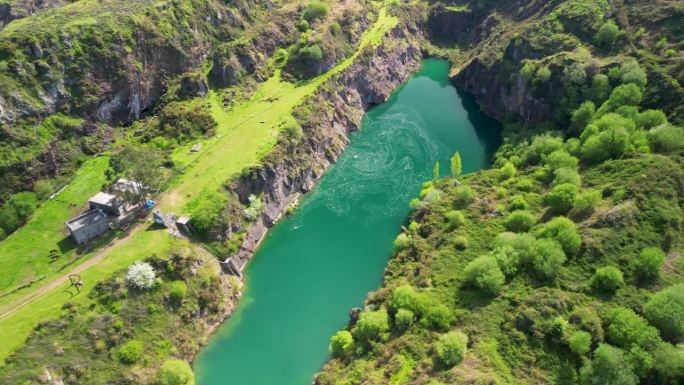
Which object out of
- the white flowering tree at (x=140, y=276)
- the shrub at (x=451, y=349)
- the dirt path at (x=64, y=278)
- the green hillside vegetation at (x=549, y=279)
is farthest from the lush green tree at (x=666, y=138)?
the dirt path at (x=64, y=278)

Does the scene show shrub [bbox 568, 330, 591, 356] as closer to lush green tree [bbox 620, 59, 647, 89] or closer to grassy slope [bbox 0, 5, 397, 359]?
grassy slope [bbox 0, 5, 397, 359]

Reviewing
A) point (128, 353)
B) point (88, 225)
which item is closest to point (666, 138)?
point (128, 353)

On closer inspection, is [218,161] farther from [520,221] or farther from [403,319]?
[520,221]

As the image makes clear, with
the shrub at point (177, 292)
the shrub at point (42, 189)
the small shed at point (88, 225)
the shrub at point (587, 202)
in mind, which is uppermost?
the shrub at point (42, 189)

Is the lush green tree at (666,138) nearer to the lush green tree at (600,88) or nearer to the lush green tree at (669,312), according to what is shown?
the lush green tree at (600,88)

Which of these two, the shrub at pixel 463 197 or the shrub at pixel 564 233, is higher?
the shrub at pixel 463 197

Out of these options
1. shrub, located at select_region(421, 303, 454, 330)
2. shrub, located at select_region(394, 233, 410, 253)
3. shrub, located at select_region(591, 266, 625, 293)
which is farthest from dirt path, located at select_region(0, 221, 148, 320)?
shrub, located at select_region(591, 266, 625, 293)

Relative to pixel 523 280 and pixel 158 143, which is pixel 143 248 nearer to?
pixel 158 143
